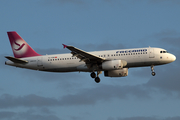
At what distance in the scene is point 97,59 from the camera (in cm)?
5994

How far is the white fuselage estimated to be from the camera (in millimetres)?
59906

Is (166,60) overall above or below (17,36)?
below

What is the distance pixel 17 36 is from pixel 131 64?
71.5 ft

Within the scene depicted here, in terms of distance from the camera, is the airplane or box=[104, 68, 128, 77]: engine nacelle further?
box=[104, 68, 128, 77]: engine nacelle

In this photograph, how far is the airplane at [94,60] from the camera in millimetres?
59656

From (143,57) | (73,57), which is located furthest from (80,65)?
(143,57)

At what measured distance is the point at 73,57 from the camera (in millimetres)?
62562

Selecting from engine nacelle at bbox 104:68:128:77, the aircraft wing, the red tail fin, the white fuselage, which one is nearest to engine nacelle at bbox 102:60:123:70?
the aircraft wing

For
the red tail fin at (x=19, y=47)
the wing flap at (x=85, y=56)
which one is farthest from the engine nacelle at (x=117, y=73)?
the red tail fin at (x=19, y=47)

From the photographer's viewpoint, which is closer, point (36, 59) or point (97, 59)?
point (97, 59)

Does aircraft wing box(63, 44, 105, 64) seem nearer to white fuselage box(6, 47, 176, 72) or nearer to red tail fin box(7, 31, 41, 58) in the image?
white fuselage box(6, 47, 176, 72)

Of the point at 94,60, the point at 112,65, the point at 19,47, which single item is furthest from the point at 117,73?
the point at 19,47

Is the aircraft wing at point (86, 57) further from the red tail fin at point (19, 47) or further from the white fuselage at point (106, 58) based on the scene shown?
the red tail fin at point (19, 47)

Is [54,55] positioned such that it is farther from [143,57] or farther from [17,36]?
[143,57]
